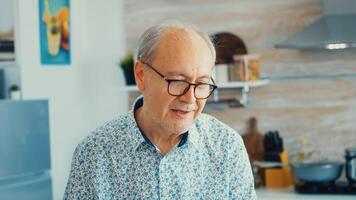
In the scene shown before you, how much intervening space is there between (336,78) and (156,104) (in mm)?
2201

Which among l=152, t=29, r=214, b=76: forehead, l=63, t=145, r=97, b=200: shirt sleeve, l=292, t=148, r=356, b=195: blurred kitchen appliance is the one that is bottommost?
l=292, t=148, r=356, b=195: blurred kitchen appliance

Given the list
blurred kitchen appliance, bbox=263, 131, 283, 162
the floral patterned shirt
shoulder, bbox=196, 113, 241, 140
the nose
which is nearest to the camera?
the nose

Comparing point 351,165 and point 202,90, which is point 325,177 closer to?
point 351,165

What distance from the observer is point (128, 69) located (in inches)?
148

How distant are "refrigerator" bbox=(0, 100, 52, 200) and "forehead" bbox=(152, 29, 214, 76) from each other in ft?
5.52

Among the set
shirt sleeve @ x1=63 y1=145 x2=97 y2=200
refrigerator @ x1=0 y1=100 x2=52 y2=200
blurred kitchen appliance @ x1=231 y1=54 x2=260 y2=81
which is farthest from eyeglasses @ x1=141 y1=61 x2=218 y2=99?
blurred kitchen appliance @ x1=231 y1=54 x2=260 y2=81

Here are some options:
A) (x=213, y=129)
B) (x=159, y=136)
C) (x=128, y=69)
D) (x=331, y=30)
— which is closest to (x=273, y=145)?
(x=331, y=30)

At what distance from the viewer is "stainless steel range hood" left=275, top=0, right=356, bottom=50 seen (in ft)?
10.3

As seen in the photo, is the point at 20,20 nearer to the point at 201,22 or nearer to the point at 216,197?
the point at 201,22

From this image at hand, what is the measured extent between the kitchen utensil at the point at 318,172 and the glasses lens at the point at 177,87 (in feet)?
6.32

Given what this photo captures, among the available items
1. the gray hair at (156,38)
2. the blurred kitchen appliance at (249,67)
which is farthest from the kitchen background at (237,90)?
the gray hair at (156,38)

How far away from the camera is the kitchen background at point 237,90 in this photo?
3432 millimetres

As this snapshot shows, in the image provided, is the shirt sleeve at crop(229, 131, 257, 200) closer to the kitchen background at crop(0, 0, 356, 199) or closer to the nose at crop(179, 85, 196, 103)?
the nose at crop(179, 85, 196, 103)

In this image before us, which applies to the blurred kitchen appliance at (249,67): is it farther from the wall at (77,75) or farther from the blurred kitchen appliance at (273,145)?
the wall at (77,75)
